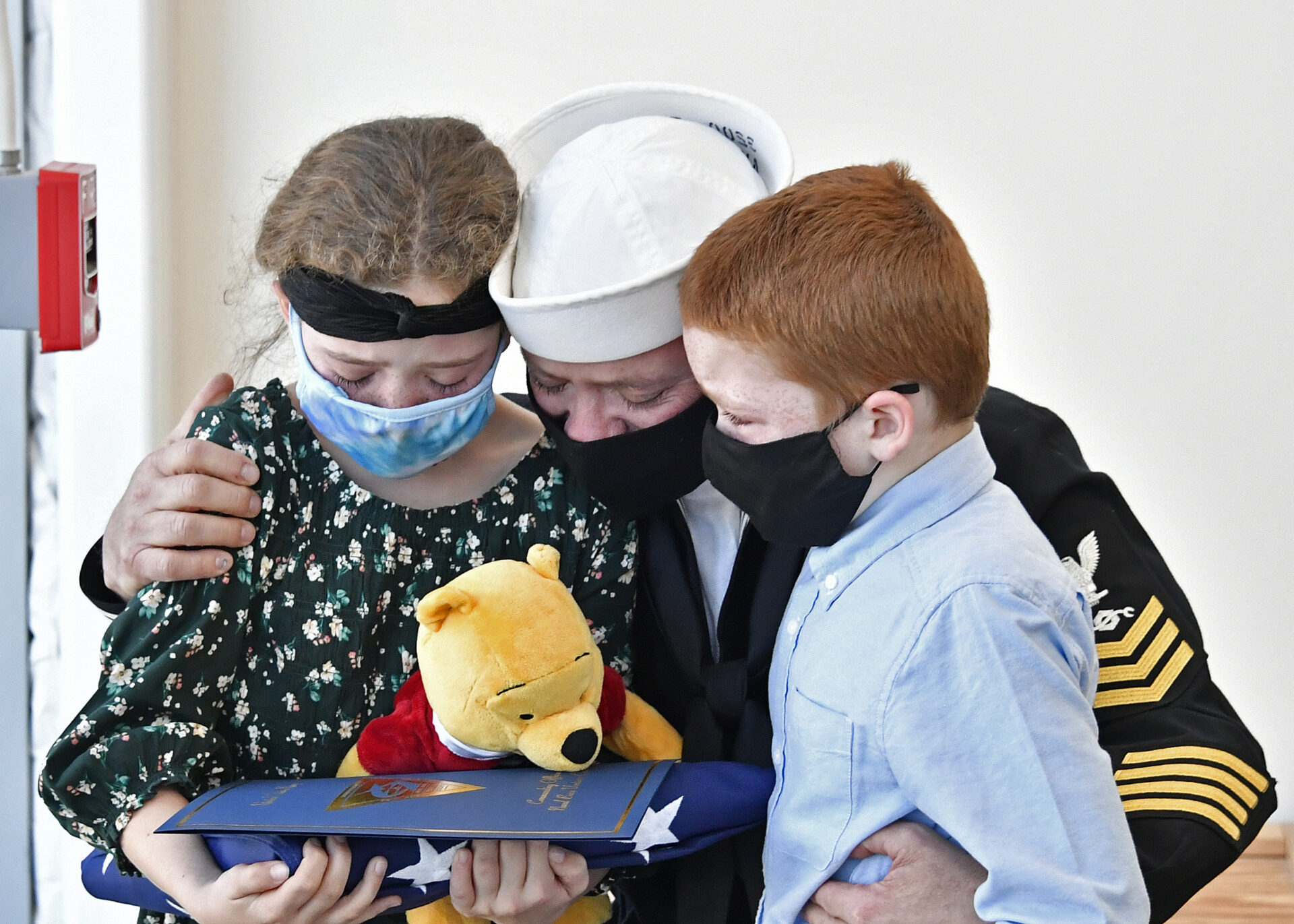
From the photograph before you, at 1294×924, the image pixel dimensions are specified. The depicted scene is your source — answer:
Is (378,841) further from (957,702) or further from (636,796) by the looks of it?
(957,702)

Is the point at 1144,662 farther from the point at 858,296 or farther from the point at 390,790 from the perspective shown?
the point at 390,790

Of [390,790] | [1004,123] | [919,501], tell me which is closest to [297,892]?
[390,790]

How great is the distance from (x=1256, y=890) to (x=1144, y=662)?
127 cm

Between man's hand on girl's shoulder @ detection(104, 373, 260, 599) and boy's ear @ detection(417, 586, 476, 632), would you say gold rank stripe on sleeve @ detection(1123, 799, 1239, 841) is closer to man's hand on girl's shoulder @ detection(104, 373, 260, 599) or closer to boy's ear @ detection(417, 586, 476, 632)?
boy's ear @ detection(417, 586, 476, 632)

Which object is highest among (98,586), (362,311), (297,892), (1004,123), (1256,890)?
(1004,123)

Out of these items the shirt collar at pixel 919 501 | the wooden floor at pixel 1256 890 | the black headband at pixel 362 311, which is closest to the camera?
the shirt collar at pixel 919 501

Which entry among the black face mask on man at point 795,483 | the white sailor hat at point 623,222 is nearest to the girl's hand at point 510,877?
the black face mask on man at point 795,483

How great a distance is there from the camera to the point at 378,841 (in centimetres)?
102

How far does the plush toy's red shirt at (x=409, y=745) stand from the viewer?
1.08 meters

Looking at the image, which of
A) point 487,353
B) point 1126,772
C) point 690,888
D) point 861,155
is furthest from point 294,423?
point 861,155

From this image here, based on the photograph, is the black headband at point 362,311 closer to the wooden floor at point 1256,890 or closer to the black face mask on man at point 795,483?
the black face mask on man at point 795,483

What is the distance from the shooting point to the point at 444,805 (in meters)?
0.97

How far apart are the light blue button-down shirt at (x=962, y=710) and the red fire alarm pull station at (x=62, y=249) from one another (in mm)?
653

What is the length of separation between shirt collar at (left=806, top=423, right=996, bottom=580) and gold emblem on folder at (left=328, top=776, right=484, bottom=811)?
1.26 feet
